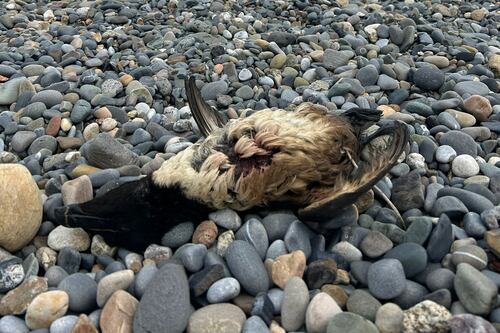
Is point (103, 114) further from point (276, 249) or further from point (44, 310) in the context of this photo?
point (276, 249)

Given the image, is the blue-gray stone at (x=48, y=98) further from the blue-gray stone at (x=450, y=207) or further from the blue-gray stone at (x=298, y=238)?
the blue-gray stone at (x=450, y=207)

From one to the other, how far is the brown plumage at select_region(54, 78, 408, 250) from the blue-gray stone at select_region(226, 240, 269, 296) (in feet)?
1.12

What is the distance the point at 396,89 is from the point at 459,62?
1009mm

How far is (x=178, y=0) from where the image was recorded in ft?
25.4

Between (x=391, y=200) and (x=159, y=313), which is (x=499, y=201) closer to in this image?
(x=391, y=200)

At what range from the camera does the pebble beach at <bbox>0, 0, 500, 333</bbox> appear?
102 inches

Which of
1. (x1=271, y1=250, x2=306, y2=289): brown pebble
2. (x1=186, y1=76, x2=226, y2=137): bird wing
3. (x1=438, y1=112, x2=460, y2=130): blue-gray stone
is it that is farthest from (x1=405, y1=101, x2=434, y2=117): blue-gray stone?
(x1=271, y1=250, x2=306, y2=289): brown pebble

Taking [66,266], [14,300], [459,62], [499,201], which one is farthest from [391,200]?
[459,62]

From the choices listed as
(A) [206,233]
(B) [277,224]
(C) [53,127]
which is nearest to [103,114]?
(C) [53,127]

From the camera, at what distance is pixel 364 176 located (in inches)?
113

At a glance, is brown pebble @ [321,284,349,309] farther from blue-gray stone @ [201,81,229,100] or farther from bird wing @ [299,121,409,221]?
blue-gray stone @ [201,81,229,100]

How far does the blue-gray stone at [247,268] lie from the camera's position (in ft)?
8.94

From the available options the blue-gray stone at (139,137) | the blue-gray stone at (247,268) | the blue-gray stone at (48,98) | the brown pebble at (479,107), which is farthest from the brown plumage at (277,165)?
the blue-gray stone at (48,98)

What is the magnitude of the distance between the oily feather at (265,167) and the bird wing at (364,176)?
9 centimetres
